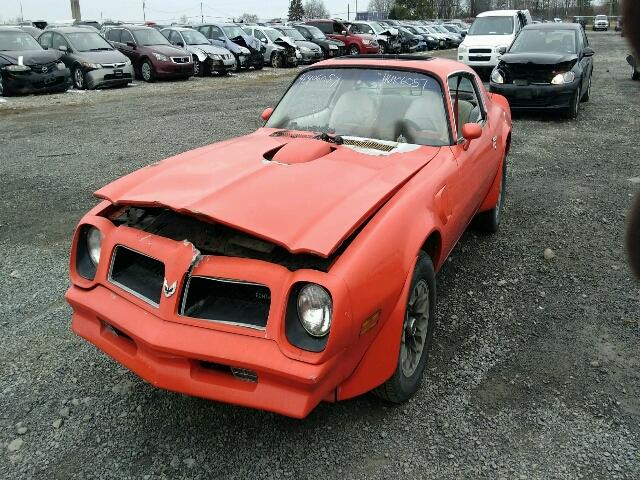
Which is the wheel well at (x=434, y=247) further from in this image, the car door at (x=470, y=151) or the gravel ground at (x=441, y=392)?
the gravel ground at (x=441, y=392)

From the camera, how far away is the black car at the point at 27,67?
13.5 meters

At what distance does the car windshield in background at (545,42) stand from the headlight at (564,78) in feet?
3.55

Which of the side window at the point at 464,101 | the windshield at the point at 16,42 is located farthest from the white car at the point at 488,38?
the side window at the point at 464,101

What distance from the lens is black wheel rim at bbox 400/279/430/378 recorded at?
2.91m

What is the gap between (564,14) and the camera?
77.8 metres

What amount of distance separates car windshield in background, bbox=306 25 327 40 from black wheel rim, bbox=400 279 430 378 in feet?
74.0

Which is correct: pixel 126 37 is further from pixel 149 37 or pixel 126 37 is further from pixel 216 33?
pixel 216 33

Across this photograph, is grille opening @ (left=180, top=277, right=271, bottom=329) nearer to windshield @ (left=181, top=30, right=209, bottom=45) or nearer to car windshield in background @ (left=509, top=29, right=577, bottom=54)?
car windshield in background @ (left=509, top=29, right=577, bottom=54)

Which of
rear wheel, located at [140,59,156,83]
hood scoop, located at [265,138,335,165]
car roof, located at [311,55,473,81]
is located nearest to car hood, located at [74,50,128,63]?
rear wheel, located at [140,59,156,83]

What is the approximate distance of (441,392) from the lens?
121 inches

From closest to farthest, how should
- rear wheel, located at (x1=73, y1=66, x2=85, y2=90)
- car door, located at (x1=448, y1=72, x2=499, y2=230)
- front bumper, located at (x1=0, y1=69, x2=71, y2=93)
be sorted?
car door, located at (x1=448, y1=72, x2=499, y2=230) < front bumper, located at (x1=0, y1=69, x2=71, y2=93) < rear wheel, located at (x1=73, y1=66, x2=85, y2=90)

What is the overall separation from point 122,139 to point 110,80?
22.5 feet

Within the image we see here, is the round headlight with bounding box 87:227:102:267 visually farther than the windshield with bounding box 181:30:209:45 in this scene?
No

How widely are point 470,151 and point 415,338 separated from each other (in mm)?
1578
